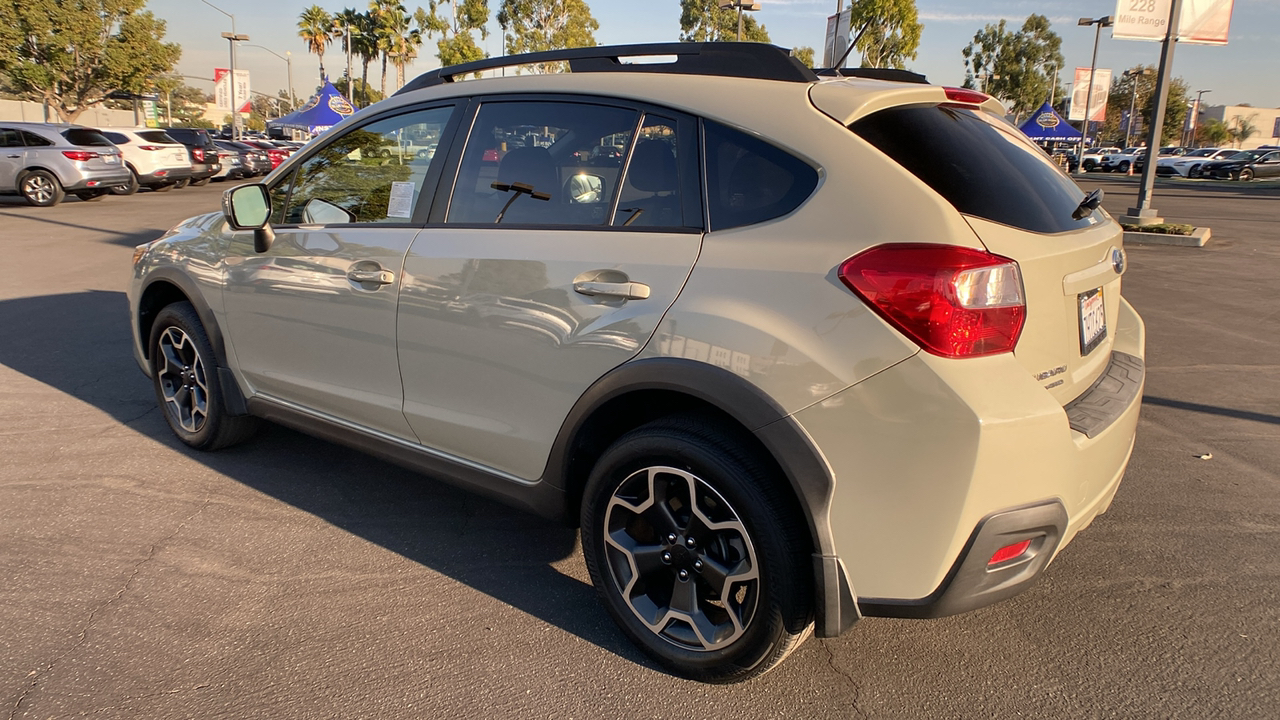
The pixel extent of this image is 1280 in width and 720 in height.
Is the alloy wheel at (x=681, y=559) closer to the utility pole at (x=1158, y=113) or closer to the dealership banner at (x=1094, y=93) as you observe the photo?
the utility pole at (x=1158, y=113)

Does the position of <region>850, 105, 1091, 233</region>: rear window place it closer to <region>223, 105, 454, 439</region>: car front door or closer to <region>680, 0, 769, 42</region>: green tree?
<region>223, 105, 454, 439</region>: car front door

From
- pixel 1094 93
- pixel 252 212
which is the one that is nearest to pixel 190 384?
pixel 252 212

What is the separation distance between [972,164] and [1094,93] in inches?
1538

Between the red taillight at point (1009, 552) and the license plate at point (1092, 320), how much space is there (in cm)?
64

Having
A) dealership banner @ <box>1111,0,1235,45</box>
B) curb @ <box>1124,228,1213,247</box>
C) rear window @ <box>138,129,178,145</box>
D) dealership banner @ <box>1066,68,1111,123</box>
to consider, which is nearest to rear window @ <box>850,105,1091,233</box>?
curb @ <box>1124,228,1213,247</box>

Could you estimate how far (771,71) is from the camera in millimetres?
2662

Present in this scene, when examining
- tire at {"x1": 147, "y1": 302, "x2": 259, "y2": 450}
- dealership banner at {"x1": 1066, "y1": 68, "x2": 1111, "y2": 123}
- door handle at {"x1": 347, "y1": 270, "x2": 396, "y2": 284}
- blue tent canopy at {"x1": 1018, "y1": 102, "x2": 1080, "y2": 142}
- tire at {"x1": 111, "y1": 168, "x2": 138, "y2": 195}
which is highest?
dealership banner at {"x1": 1066, "y1": 68, "x2": 1111, "y2": 123}

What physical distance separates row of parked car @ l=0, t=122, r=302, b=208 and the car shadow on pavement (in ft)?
50.8

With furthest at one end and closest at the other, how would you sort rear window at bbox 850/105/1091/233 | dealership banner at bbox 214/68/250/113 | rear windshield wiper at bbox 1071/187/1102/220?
dealership banner at bbox 214/68/250/113 → rear windshield wiper at bbox 1071/187/1102/220 → rear window at bbox 850/105/1091/233

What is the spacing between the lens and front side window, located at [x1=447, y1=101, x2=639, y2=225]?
2801 mm

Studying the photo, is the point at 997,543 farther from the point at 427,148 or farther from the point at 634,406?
the point at 427,148

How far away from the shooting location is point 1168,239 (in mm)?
13922

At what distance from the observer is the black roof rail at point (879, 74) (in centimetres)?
306

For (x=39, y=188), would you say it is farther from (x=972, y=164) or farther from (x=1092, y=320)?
(x=1092, y=320)
